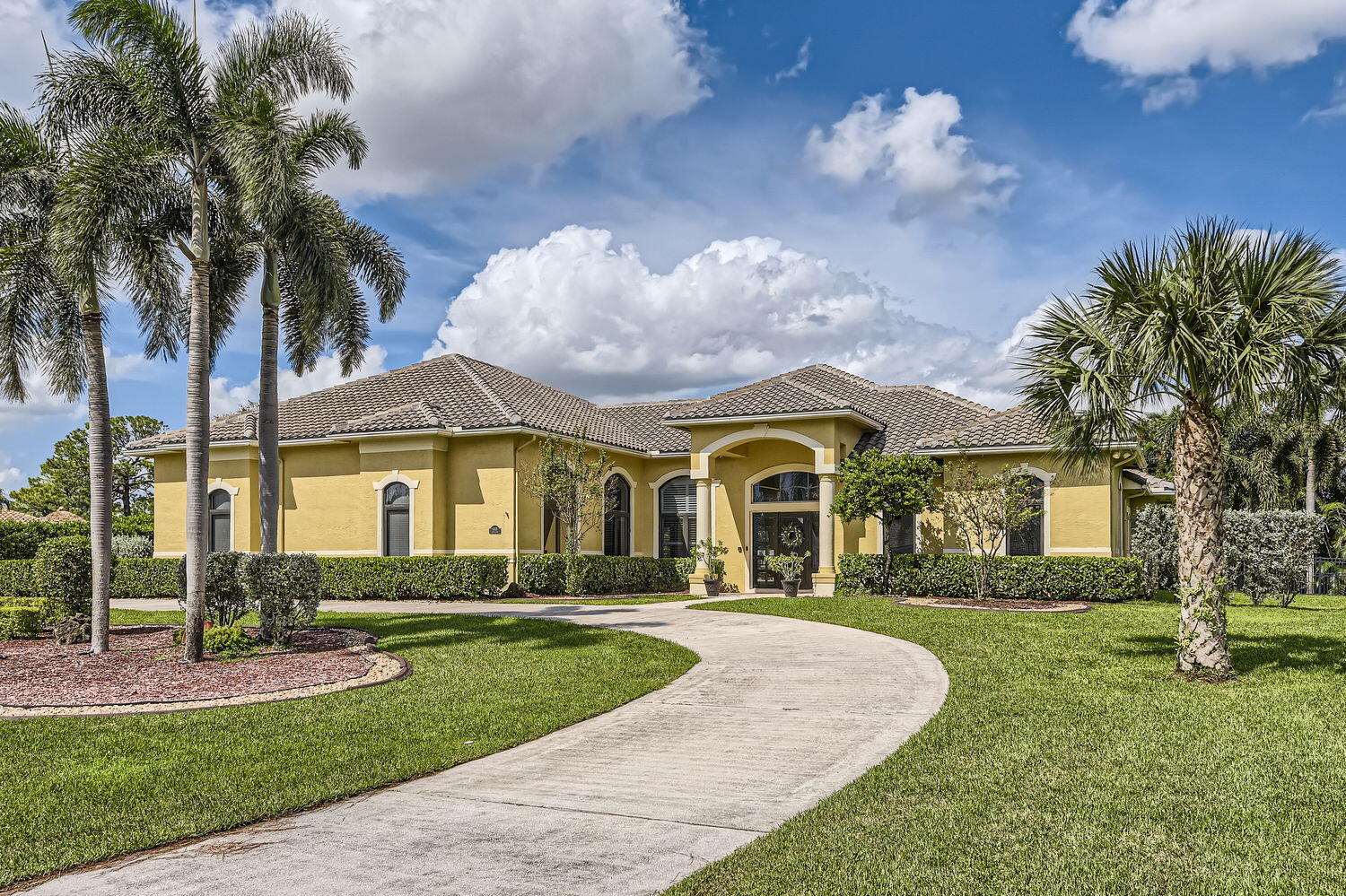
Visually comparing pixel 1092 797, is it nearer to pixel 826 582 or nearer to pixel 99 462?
pixel 99 462

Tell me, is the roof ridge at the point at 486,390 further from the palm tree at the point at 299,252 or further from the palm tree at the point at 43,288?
the palm tree at the point at 43,288

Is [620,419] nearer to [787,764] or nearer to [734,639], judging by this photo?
[734,639]

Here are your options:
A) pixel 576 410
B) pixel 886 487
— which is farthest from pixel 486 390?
pixel 886 487

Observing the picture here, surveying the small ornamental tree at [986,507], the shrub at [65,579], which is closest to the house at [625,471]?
the small ornamental tree at [986,507]

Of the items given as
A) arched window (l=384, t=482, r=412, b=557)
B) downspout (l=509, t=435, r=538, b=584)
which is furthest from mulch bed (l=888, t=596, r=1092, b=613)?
arched window (l=384, t=482, r=412, b=557)

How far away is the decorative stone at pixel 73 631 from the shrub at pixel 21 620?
2.68 feet

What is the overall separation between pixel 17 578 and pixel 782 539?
1999 cm

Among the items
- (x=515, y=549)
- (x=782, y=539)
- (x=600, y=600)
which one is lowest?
(x=600, y=600)

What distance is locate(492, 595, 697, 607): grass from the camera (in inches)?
875

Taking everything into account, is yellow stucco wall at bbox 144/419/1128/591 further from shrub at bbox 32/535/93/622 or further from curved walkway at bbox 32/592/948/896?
curved walkway at bbox 32/592/948/896

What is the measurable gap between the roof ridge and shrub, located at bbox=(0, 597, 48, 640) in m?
11.0

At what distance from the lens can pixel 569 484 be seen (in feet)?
81.4

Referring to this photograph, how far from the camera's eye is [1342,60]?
44.5ft

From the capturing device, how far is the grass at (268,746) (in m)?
6.29
